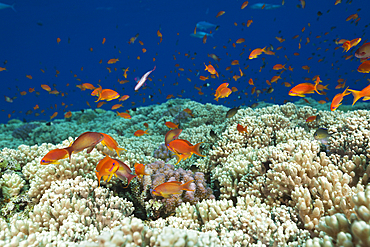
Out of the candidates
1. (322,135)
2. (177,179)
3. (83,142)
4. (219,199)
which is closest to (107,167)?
(83,142)

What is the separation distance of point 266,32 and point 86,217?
450 feet

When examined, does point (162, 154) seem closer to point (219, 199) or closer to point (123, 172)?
point (219, 199)

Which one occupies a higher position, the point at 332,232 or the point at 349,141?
the point at 332,232

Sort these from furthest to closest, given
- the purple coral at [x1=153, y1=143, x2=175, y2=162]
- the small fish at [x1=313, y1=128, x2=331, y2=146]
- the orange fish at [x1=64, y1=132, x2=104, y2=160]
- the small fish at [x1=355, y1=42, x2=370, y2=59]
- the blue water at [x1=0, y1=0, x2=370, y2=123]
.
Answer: the blue water at [x1=0, y1=0, x2=370, y2=123] → the purple coral at [x1=153, y1=143, x2=175, y2=162] → the small fish at [x1=355, y1=42, x2=370, y2=59] → the small fish at [x1=313, y1=128, x2=331, y2=146] → the orange fish at [x1=64, y1=132, x2=104, y2=160]

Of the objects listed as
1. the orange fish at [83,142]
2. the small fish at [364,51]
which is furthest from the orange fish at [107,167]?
the small fish at [364,51]

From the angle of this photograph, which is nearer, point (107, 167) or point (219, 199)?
point (107, 167)

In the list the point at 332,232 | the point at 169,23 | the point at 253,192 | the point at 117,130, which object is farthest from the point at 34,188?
Answer: the point at 169,23

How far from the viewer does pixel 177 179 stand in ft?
12.0

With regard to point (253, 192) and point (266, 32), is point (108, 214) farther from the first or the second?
point (266, 32)

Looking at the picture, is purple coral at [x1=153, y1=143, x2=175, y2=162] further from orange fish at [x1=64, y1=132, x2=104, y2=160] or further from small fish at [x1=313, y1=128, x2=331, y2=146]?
small fish at [x1=313, y1=128, x2=331, y2=146]

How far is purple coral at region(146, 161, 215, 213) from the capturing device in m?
3.23

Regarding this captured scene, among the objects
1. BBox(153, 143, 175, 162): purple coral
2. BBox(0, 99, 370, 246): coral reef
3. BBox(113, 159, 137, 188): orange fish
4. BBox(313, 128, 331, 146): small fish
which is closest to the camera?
BBox(0, 99, 370, 246): coral reef

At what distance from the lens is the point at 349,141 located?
3459 millimetres

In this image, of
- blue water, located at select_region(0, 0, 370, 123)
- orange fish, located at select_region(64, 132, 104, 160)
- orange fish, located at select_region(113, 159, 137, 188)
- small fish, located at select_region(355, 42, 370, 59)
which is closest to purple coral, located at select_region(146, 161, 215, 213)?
orange fish, located at select_region(113, 159, 137, 188)
